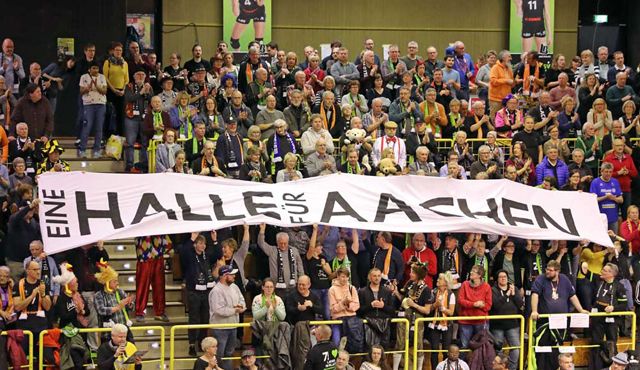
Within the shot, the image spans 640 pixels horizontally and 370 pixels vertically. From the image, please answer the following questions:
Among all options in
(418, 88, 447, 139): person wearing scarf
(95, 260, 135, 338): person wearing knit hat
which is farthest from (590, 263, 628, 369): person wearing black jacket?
(95, 260, 135, 338): person wearing knit hat

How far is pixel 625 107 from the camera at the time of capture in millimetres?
23312

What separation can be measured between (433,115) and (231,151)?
13.4 ft

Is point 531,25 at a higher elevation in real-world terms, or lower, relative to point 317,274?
higher

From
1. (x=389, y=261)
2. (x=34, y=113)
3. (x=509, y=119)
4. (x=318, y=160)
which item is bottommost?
(x=389, y=261)

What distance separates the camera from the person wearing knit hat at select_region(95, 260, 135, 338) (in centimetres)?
1768

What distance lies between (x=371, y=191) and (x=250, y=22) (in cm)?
1019

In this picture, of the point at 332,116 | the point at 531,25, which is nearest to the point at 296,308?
the point at 332,116

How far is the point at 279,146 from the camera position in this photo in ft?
68.8

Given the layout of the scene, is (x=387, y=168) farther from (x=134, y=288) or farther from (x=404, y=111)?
(x=134, y=288)

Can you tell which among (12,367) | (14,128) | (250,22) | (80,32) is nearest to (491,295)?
(12,367)

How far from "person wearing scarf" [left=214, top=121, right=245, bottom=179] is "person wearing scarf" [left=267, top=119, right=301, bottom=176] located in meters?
0.48

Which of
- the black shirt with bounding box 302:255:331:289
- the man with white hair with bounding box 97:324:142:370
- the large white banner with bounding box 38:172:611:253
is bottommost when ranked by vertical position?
the man with white hair with bounding box 97:324:142:370

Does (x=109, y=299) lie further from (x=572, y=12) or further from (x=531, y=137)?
(x=572, y=12)

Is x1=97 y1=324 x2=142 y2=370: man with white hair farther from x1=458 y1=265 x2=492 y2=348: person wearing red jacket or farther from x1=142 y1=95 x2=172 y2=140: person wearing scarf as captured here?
x1=142 y1=95 x2=172 y2=140: person wearing scarf
